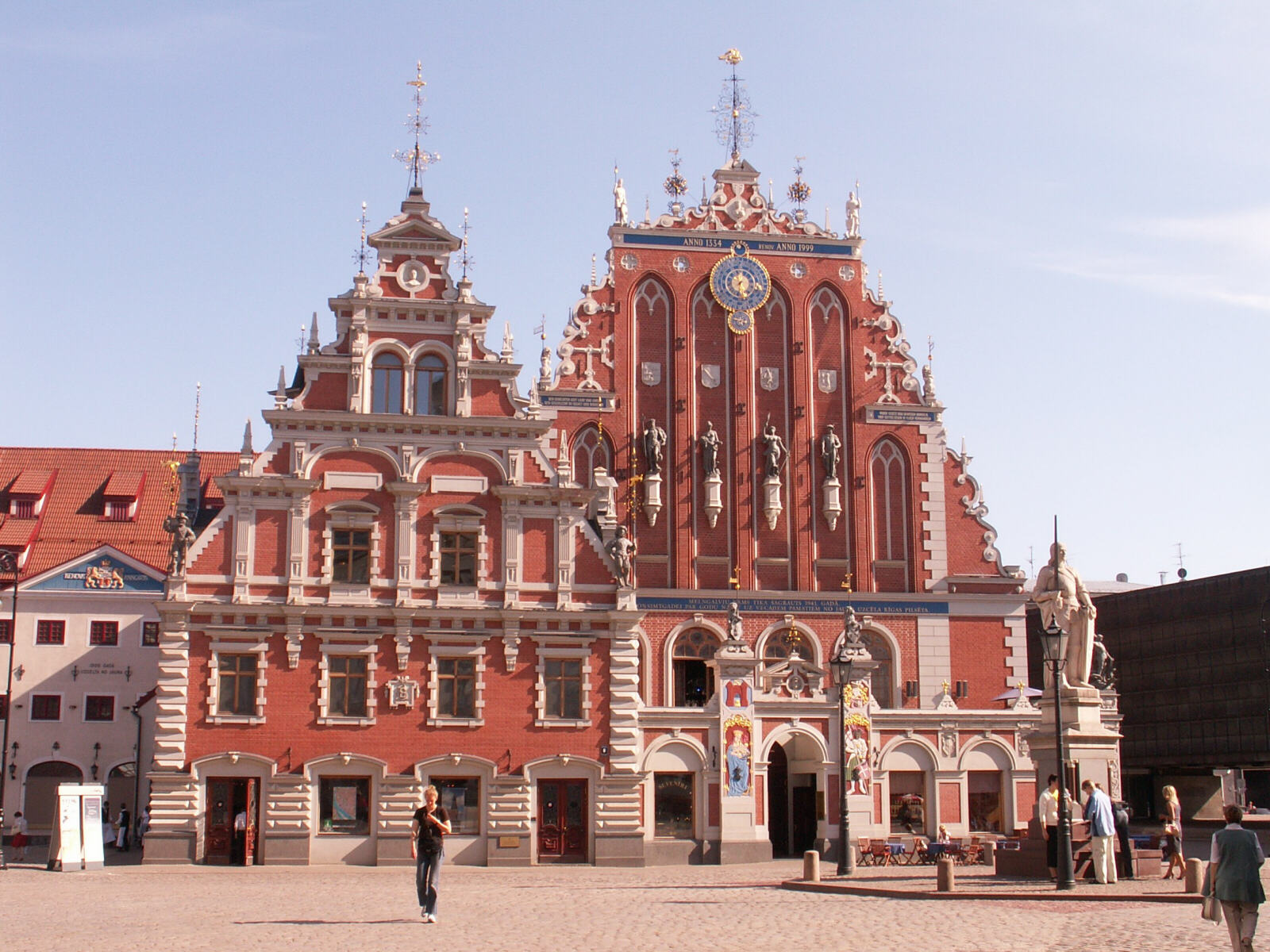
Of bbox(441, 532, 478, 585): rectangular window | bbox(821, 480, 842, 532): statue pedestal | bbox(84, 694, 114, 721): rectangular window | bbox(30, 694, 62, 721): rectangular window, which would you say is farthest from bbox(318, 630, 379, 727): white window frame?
bbox(30, 694, 62, 721): rectangular window

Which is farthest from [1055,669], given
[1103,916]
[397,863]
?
[397,863]

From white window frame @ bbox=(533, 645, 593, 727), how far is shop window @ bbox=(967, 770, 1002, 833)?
38.5ft

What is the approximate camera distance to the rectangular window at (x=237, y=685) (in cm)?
3934

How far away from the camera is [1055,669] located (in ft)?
90.4

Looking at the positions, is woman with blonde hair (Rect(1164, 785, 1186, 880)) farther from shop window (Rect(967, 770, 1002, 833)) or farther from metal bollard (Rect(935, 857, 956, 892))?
shop window (Rect(967, 770, 1002, 833))

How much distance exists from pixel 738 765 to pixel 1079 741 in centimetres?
1313

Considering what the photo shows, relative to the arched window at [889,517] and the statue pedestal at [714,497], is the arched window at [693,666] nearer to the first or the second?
the statue pedestal at [714,497]

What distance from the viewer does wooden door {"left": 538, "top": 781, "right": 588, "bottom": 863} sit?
132 ft

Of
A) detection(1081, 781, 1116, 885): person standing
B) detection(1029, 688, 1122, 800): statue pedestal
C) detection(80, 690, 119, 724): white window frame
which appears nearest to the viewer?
detection(1081, 781, 1116, 885): person standing


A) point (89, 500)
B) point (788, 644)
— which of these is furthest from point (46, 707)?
point (788, 644)

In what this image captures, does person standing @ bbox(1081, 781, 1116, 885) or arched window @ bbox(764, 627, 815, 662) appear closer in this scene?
person standing @ bbox(1081, 781, 1116, 885)

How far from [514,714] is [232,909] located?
15957 millimetres

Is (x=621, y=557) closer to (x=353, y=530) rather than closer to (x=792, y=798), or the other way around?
(x=353, y=530)

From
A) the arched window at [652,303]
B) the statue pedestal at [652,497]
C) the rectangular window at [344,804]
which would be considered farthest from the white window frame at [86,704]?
the arched window at [652,303]
